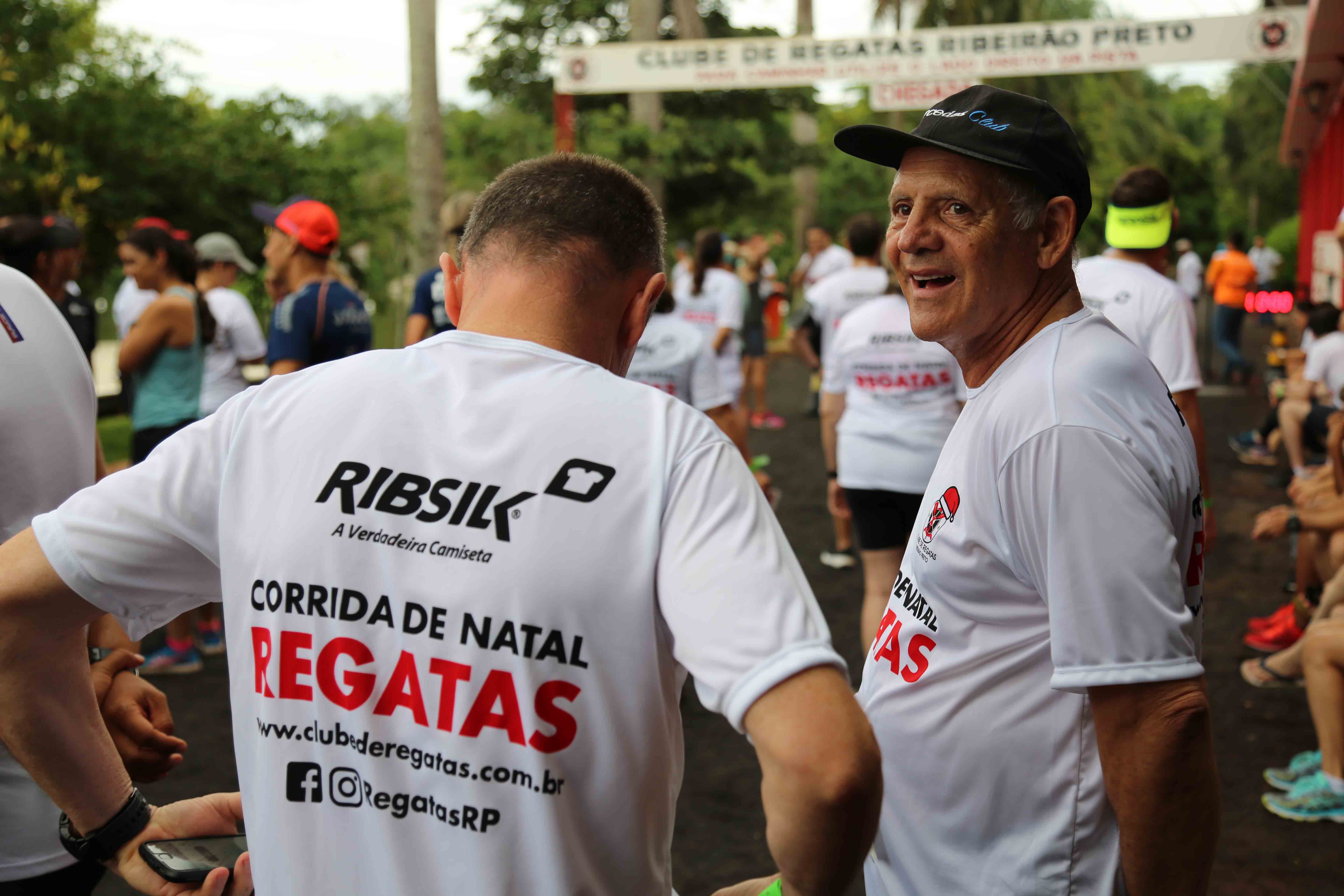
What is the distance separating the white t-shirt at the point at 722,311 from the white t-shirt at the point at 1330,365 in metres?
4.12

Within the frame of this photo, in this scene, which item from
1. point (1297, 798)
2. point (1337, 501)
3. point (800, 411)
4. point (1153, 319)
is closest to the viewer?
point (1297, 798)

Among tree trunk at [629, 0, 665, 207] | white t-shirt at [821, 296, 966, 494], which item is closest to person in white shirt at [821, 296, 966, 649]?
white t-shirt at [821, 296, 966, 494]

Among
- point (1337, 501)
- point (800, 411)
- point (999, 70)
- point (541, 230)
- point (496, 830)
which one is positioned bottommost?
point (800, 411)

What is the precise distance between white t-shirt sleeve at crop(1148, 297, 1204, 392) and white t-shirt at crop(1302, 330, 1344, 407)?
3.33 metres

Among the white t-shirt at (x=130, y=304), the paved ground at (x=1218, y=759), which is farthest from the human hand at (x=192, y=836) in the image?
the white t-shirt at (x=130, y=304)

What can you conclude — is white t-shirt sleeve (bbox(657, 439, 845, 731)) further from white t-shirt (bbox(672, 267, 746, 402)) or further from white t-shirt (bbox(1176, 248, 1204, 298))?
white t-shirt (bbox(1176, 248, 1204, 298))

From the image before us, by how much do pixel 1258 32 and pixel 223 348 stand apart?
11239mm

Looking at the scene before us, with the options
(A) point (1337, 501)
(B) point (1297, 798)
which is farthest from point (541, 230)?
(A) point (1337, 501)

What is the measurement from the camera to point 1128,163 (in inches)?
1590

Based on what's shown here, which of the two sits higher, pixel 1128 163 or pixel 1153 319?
pixel 1128 163

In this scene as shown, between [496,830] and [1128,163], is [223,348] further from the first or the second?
[1128,163]

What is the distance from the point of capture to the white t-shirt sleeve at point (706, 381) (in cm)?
562

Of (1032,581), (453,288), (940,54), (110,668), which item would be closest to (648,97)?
(940,54)

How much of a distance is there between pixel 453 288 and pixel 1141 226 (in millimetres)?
4056
